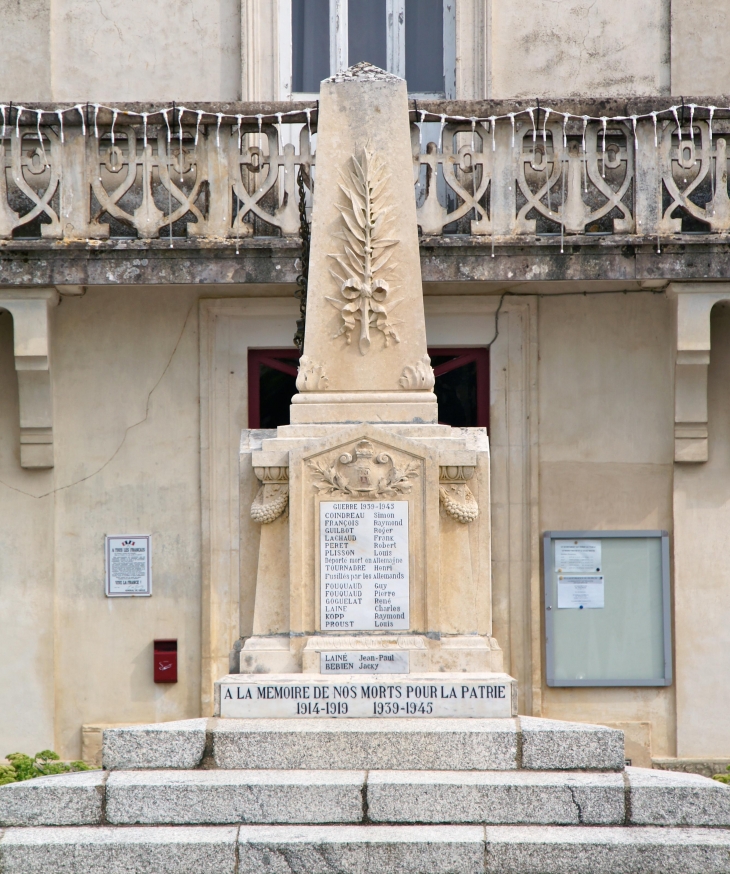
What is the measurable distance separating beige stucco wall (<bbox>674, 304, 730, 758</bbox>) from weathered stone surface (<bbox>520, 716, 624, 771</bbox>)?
4.91m

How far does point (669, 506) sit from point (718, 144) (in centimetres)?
272

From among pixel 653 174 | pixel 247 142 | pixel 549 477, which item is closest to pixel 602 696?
pixel 549 477

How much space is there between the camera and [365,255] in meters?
7.89

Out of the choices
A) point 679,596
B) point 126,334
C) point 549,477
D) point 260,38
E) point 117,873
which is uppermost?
point 260,38

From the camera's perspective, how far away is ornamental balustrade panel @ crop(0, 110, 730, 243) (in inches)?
428

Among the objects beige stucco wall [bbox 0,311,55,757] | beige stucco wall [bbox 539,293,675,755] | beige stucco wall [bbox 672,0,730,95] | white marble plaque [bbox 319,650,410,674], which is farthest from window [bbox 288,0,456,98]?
white marble plaque [bbox 319,650,410,674]

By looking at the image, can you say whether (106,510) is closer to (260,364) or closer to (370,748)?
(260,364)

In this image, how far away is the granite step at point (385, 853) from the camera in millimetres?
6305

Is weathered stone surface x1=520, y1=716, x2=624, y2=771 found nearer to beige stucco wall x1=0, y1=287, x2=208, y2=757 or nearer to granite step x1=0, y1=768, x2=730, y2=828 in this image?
granite step x1=0, y1=768, x2=730, y2=828

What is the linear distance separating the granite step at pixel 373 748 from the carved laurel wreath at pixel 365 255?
2021mm

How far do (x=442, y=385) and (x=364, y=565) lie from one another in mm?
4517

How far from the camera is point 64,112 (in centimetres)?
1088

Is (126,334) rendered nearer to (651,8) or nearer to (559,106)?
(559,106)

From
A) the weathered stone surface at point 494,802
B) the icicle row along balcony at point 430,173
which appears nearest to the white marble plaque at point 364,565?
the weathered stone surface at point 494,802
